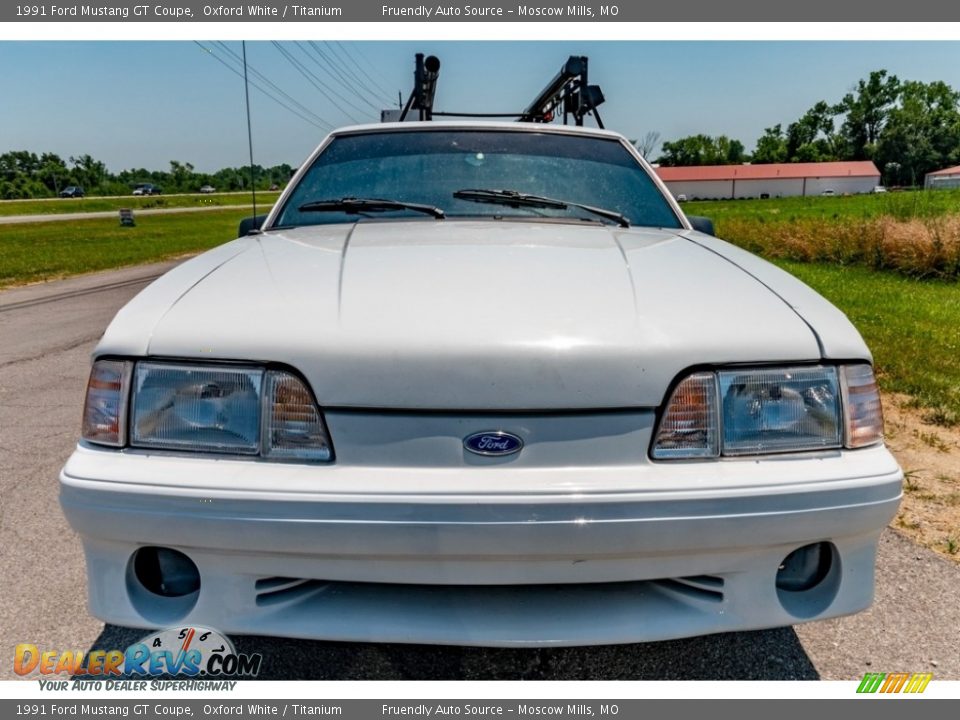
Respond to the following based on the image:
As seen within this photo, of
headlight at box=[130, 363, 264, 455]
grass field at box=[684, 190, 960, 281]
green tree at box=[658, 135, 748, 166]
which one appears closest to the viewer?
headlight at box=[130, 363, 264, 455]

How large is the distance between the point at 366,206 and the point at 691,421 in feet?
4.88

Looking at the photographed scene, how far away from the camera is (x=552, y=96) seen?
263 inches

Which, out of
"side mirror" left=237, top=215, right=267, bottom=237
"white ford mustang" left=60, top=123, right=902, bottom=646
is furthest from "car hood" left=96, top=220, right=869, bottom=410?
"side mirror" left=237, top=215, right=267, bottom=237

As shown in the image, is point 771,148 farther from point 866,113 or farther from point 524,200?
point 524,200

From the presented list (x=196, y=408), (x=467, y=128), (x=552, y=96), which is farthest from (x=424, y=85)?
(x=196, y=408)

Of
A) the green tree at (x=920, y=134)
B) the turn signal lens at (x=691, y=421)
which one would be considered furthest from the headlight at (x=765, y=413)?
the green tree at (x=920, y=134)

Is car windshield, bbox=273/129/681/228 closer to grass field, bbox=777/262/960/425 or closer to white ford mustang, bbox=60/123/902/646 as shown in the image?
white ford mustang, bbox=60/123/902/646

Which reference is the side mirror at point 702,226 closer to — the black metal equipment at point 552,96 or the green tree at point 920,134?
the black metal equipment at point 552,96

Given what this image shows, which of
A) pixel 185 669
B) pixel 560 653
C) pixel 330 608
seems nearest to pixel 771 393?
pixel 560 653

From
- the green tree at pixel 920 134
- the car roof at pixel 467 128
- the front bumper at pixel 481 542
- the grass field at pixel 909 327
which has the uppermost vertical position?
the green tree at pixel 920 134

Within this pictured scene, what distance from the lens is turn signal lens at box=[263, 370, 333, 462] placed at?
1.46 m

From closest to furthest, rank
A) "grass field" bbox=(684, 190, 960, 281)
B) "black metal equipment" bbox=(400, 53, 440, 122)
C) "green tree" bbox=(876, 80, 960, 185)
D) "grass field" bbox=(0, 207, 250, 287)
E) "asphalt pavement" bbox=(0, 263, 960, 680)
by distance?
"asphalt pavement" bbox=(0, 263, 960, 680) → "black metal equipment" bbox=(400, 53, 440, 122) → "grass field" bbox=(684, 190, 960, 281) → "grass field" bbox=(0, 207, 250, 287) → "green tree" bbox=(876, 80, 960, 185)

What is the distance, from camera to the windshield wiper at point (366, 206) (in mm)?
2473

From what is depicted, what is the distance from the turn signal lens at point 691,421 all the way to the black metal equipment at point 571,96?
11.6 feet
